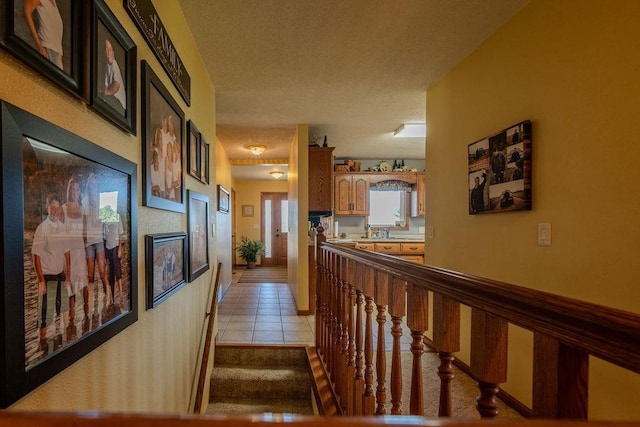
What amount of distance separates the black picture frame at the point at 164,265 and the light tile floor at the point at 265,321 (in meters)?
1.66

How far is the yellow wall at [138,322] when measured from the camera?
0.76 meters

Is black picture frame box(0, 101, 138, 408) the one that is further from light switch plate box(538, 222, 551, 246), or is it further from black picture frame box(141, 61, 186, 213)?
light switch plate box(538, 222, 551, 246)

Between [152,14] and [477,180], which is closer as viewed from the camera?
[152,14]

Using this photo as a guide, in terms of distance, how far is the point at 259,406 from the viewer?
2.91 metres

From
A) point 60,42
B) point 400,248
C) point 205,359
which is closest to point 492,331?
point 60,42

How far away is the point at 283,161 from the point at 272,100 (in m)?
2.66

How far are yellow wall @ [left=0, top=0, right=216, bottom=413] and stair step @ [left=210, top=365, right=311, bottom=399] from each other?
29.4 inches

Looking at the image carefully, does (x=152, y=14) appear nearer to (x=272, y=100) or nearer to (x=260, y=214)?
(x=272, y=100)

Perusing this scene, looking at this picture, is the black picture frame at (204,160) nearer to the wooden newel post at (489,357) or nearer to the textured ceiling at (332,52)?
the textured ceiling at (332,52)

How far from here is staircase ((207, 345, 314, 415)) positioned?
294cm

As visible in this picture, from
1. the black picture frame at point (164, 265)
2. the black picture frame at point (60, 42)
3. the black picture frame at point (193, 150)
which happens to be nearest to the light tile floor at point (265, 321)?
the black picture frame at point (164, 265)

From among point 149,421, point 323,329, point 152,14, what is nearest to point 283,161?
point 323,329

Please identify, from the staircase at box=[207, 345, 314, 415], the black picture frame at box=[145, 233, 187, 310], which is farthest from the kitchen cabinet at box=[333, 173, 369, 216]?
the black picture frame at box=[145, 233, 187, 310]

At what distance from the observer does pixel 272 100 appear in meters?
3.20
